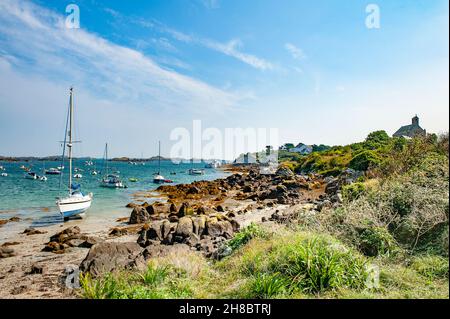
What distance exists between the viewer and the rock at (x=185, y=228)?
12.8 m

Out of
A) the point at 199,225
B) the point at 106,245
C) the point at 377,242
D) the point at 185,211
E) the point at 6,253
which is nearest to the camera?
the point at 377,242

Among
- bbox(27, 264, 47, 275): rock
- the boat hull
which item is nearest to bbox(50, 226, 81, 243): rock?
bbox(27, 264, 47, 275): rock

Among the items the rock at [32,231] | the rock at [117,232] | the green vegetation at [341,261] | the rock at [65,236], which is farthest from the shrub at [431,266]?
the rock at [32,231]

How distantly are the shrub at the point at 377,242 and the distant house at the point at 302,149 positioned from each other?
99.4 metres

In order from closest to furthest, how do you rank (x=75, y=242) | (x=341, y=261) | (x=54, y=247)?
(x=341, y=261) → (x=54, y=247) → (x=75, y=242)

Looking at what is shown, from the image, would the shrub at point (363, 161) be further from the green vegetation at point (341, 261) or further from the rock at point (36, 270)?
the rock at point (36, 270)

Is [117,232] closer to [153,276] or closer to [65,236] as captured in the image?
[65,236]

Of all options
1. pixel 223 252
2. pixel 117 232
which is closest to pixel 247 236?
pixel 223 252

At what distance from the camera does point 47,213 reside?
24594 mm

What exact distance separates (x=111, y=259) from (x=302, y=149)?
349 ft

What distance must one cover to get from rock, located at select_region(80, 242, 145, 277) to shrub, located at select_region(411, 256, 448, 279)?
6526mm

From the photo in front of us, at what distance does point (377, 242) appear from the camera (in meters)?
7.21

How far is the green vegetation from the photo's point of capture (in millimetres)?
5402
